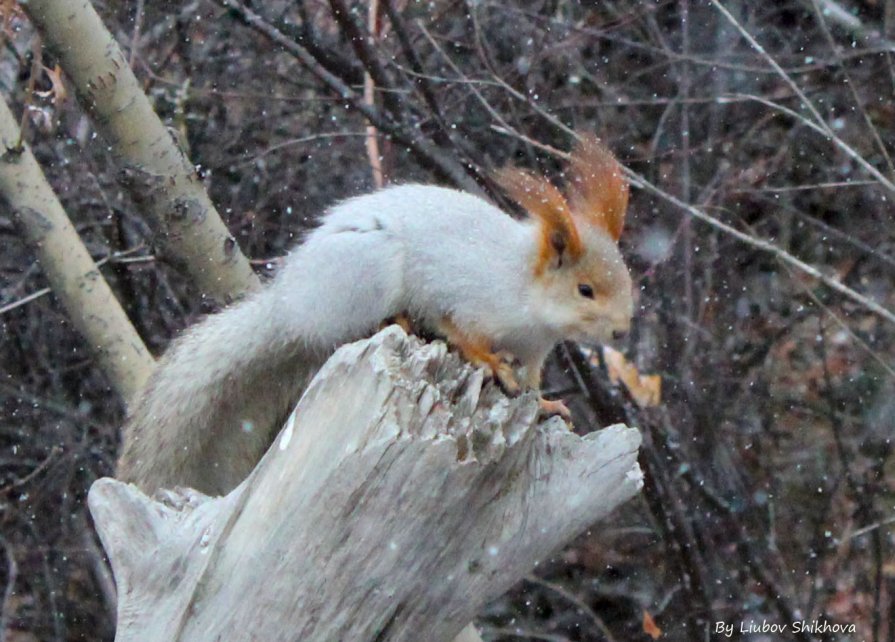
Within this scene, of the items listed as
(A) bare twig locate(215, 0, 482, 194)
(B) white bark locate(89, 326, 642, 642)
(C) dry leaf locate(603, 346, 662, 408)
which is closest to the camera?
(B) white bark locate(89, 326, 642, 642)

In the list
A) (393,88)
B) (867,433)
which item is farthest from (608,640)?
(393,88)

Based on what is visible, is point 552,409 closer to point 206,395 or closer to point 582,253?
point 582,253

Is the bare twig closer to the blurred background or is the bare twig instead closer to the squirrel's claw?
the blurred background

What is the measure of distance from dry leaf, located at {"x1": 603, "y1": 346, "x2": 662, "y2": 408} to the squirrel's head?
4.74ft

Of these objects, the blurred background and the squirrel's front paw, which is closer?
the squirrel's front paw

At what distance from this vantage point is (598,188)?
2316 mm

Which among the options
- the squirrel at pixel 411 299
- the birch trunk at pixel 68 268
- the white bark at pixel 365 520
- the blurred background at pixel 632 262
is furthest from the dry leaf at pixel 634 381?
the white bark at pixel 365 520

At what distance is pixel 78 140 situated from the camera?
392cm

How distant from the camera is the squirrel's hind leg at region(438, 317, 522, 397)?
88.8 inches

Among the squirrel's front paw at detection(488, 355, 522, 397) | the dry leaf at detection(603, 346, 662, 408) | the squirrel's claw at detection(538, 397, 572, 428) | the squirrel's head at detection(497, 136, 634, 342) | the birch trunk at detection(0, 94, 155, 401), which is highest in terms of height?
the birch trunk at detection(0, 94, 155, 401)

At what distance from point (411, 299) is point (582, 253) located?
1.21 feet

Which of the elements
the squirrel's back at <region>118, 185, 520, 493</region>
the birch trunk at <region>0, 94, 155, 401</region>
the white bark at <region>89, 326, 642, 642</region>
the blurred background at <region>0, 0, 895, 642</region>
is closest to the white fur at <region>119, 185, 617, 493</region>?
the squirrel's back at <region>118, 185, 520, 493</region>

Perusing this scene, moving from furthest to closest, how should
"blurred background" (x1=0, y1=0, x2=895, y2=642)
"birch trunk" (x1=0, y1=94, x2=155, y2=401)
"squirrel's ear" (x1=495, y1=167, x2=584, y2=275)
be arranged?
"blurred background" (x1=0, y1=0, x2=895, y2=642), "birch trunk" (x1=0, y1=94, x2=155, y2=401), "squirrel's ear" (x1=495, y1=167, x2=584, y2=275)

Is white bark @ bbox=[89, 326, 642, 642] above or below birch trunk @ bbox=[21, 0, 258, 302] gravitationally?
below
